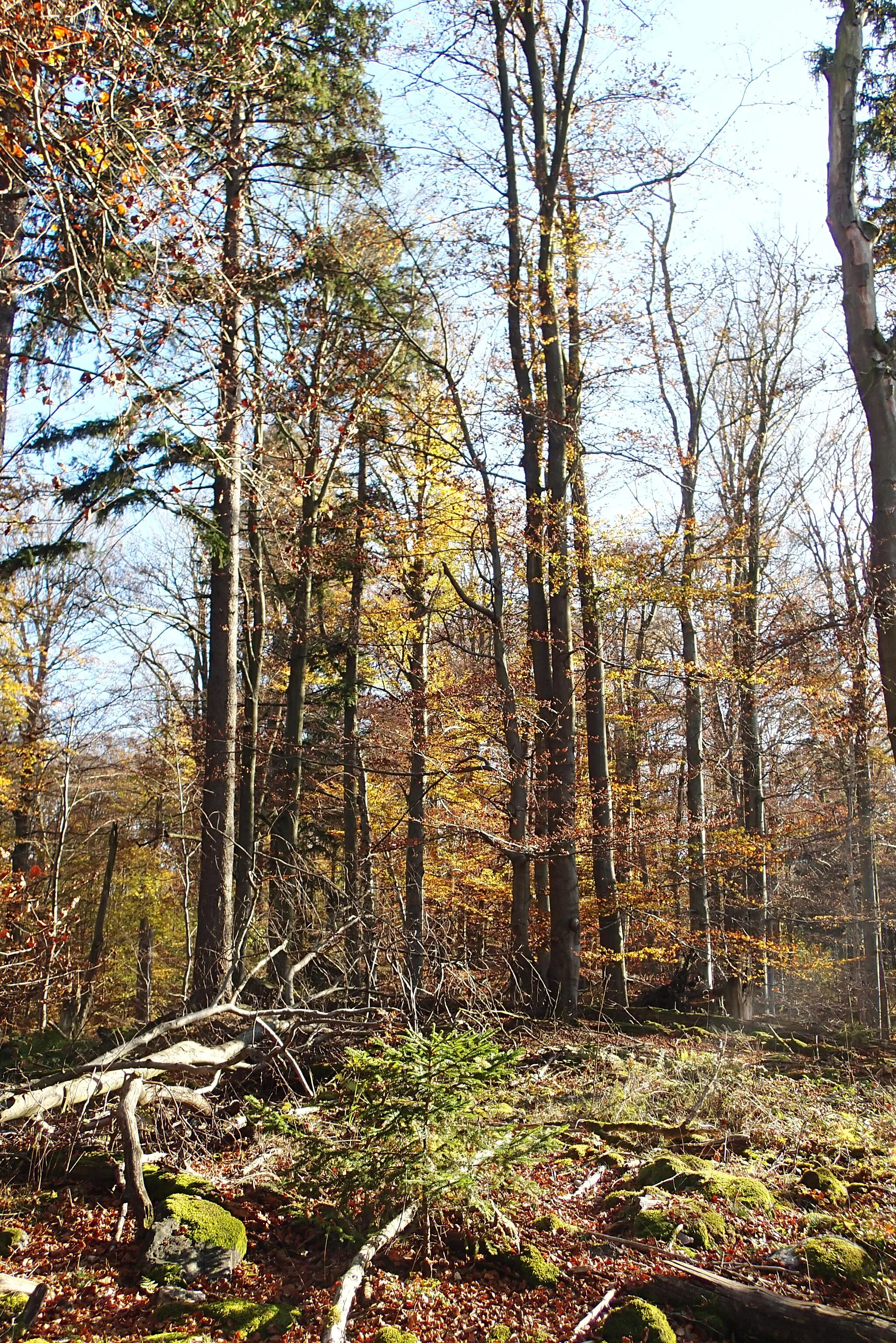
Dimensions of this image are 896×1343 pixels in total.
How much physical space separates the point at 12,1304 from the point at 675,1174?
3.17 metres

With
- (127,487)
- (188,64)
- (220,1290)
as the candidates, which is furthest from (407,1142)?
(127,487)

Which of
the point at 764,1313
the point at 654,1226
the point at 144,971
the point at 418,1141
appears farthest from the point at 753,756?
the point at 764,1313

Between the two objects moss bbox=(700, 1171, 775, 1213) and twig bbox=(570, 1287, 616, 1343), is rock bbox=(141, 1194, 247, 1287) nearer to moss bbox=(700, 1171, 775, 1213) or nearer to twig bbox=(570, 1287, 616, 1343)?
twig bbox=(570, 1287, 616, 1343)

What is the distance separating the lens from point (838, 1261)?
3.82 meters

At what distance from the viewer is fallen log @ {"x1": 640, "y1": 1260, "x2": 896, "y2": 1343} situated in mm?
3146

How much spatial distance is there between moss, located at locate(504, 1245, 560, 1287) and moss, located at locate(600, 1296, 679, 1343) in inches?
16.9

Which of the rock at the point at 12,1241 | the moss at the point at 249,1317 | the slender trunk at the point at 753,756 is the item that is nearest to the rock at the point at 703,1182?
the moss at the point at 249,1317

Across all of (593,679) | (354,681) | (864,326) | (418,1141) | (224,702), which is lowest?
(418,1141)

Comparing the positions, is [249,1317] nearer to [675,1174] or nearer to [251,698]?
[675,1174]

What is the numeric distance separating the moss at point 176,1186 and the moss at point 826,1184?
10.4 ft

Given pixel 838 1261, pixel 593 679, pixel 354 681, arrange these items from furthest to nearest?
pixel 354 681
pixel 593 679
pixel 838 1261

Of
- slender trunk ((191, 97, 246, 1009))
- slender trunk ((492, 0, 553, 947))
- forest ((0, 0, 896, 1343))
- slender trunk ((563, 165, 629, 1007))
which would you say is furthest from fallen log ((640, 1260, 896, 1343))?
slender trunk ((563, 165, 629, 1007))

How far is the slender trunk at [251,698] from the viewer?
42.4ft

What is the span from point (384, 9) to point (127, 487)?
7.62 m
